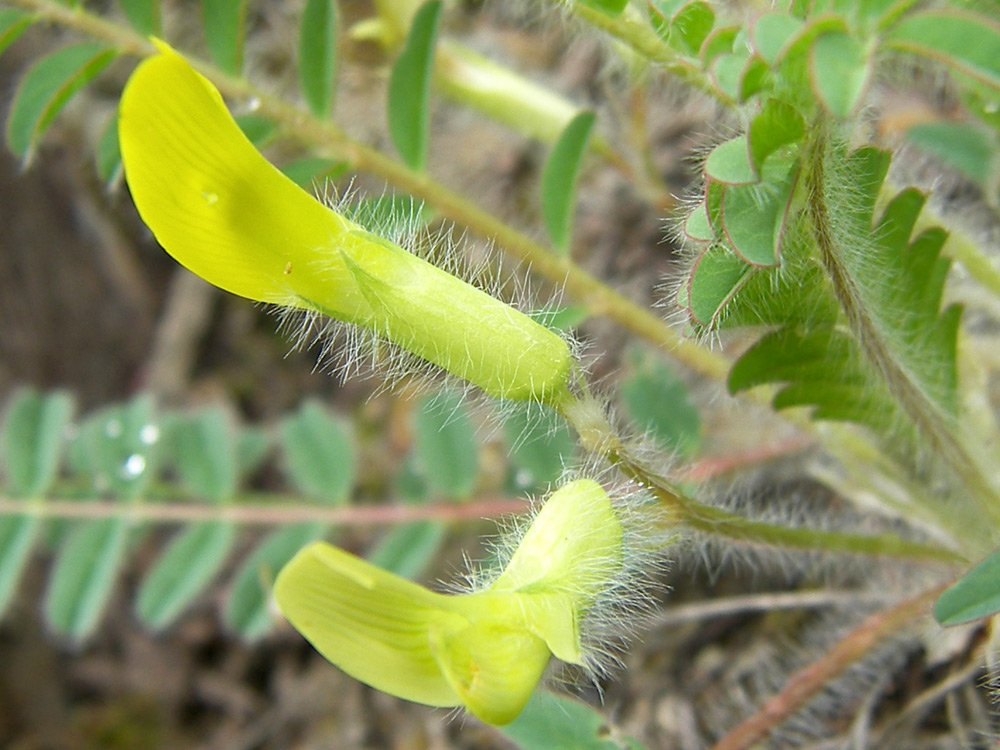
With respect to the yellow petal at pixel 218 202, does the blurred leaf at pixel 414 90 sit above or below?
below

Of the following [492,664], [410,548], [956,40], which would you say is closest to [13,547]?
[410,548]

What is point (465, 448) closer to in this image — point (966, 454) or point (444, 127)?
point (966, 454)

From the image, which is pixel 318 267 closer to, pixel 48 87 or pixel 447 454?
pixel 48 87

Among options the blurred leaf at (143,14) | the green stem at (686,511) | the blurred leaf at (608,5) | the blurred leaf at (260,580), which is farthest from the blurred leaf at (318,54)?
the blurred leaf at (260,580)

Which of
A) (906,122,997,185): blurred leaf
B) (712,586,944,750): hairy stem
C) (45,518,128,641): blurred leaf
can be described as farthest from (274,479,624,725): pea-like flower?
(45,518,128,641): blurred leaf

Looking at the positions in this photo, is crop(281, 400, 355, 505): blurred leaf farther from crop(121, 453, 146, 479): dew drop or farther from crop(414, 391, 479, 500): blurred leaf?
crop(121, 453, 146, 479): dew drop

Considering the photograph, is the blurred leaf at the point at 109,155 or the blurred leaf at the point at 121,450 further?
the blurred leaf at the point at 121,450

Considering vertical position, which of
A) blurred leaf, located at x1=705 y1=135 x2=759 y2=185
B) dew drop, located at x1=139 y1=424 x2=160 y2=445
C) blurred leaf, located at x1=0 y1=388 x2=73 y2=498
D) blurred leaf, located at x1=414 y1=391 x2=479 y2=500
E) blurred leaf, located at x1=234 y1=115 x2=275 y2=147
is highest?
blurred leaf, located at x1=705 y1=135 x2=759 y2=185

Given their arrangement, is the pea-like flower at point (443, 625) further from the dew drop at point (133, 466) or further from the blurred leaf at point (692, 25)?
the dew drop at point (133, 466)
